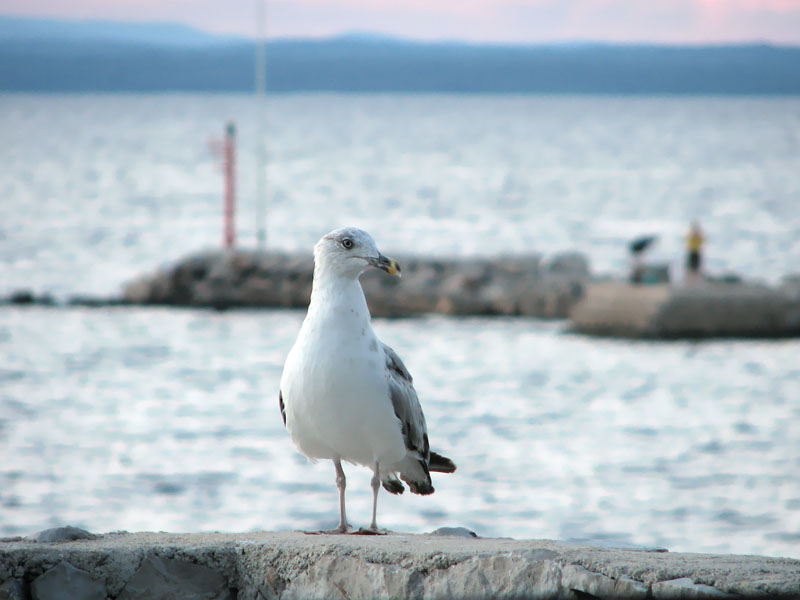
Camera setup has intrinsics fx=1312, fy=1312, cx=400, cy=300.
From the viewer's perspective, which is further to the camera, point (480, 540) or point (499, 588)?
point (480, 540)

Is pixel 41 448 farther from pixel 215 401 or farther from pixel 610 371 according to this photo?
pixel 610 371

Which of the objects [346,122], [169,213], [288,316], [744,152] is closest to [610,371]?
[288,316]

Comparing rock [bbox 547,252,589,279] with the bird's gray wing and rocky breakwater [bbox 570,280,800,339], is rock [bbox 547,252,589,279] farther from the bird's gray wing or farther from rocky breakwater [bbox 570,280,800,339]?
the bird's gray wing

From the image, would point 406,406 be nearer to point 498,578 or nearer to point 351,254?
point 351,254

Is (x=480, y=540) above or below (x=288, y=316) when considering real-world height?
Result: above

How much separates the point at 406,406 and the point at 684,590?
1538 millimetres

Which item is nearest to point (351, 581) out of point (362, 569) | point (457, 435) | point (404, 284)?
point (362, 569)

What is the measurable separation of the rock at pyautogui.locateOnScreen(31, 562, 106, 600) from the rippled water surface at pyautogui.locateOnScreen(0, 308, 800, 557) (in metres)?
8.43

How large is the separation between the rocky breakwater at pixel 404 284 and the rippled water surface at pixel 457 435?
0.87 m

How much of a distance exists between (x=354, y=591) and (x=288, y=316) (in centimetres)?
2692

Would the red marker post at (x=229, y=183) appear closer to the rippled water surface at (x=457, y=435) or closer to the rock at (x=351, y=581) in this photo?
the rippled water surface at (x=457, y=435)

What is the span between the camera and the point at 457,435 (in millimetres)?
18453

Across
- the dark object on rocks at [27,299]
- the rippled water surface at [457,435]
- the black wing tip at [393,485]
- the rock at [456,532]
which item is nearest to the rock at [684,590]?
the rock at [456,532]

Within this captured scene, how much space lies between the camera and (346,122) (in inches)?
7534
